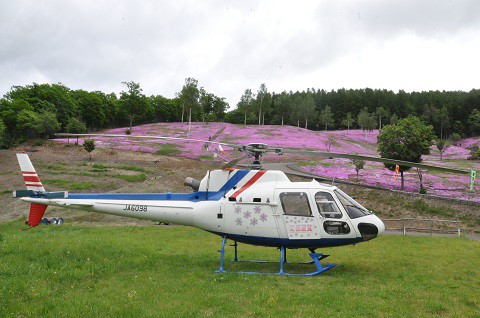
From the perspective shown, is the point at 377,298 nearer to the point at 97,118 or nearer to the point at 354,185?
the point at 354,185

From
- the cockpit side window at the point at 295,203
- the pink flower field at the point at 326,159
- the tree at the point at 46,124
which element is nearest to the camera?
the cockpit side window at the point at 295,203

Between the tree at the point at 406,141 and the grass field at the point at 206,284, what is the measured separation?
746 inches

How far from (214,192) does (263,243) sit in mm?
2553

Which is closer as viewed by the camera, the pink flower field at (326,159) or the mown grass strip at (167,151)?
the pink flower field at (326,159)

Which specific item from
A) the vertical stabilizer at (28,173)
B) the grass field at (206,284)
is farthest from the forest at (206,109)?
the grass field at (206,284)

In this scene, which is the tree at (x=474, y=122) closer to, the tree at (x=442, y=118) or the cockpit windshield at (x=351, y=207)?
the tree at (x=442, y=118)

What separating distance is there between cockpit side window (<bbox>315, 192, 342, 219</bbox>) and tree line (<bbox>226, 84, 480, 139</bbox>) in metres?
82.4

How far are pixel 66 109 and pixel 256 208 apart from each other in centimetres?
6769

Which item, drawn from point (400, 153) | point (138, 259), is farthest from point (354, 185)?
point (138, 259)

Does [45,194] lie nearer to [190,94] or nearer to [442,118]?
[190,94]

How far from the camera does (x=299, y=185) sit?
1206cm

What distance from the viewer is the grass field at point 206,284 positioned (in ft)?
24.8

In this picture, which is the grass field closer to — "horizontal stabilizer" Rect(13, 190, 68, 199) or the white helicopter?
the white helicopter

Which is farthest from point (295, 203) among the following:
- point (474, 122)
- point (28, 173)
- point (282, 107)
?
point (282, 107)
